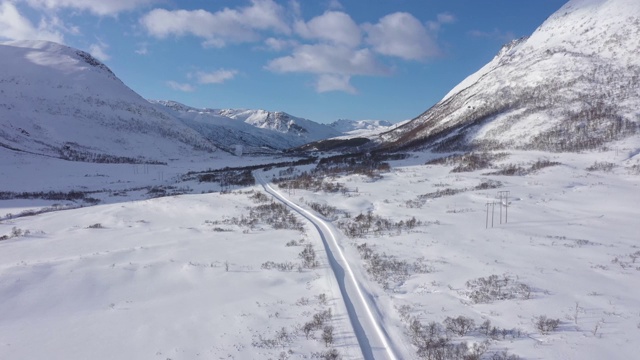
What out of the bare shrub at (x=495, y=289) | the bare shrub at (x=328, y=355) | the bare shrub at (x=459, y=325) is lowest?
the bare shrub at (x=328, y=355)

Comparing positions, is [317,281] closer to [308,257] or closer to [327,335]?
[308,257]

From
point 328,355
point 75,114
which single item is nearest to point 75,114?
point 75,114

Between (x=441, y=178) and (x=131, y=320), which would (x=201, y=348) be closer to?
(x=131, y=320)

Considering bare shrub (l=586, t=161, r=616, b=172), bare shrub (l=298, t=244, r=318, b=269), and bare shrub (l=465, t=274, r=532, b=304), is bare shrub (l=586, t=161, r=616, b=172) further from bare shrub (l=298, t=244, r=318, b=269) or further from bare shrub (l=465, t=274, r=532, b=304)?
bare shrub (l=298, t=244, r=318, b=269)

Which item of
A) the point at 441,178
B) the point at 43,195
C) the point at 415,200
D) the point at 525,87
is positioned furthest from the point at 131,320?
the point at 525,87

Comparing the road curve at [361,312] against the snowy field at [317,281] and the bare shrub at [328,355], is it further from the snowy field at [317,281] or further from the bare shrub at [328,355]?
the bare shrub at [328,355]

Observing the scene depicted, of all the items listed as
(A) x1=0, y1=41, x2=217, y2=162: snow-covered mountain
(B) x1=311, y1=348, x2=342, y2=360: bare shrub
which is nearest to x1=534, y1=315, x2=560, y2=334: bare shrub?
(B) x1=311, y1=348, x2=342, y2=360: bare shrub

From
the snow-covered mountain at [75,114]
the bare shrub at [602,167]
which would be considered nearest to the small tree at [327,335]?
the bare shrub at [602,167]
